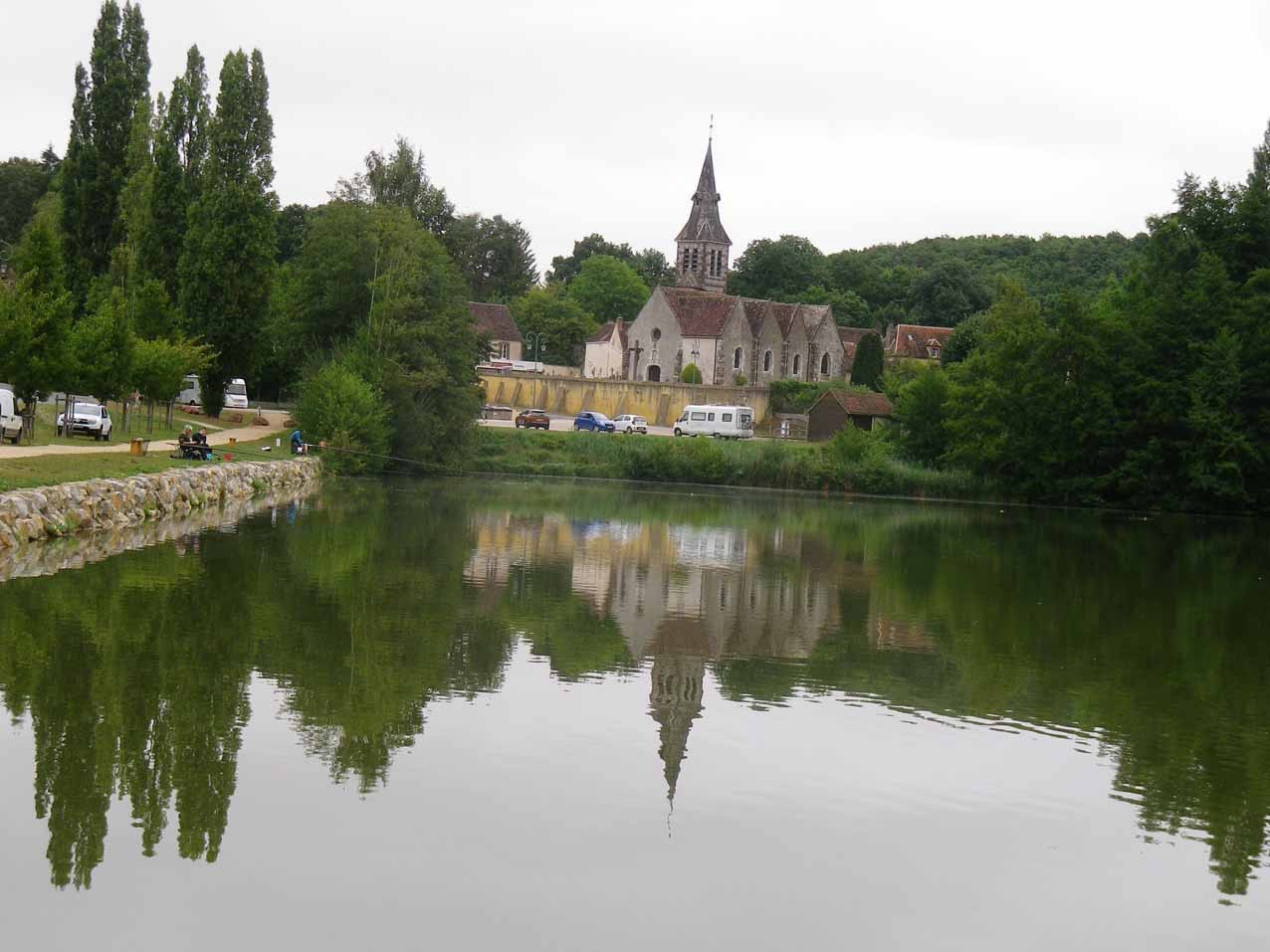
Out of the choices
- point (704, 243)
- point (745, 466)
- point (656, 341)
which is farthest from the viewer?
point (704, 243)

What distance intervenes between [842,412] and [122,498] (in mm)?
49376

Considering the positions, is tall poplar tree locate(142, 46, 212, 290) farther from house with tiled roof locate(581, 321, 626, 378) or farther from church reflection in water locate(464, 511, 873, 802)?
house with tiled roof locate(581, 321, 626, 378)

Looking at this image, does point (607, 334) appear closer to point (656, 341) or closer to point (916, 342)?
point (656, 341)

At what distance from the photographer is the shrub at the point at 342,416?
5066 centimetres

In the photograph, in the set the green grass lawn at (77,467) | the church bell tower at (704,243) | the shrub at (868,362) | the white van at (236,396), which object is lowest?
Result: the green grass lawn at (77,467)

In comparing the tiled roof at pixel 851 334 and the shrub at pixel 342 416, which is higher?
the tiled roof at pixel 851 334

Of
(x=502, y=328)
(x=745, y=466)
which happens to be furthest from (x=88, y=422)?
(x=502, y=328)

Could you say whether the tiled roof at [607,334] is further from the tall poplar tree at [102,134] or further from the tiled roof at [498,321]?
the tall poplar tree at [102,134]

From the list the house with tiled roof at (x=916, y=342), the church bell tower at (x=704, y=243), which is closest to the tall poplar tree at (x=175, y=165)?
the house with tiled roof at (x=916, y=342)

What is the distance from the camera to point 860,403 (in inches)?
2867

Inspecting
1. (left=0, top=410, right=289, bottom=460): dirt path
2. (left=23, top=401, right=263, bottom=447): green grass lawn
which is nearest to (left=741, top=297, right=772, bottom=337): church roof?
(left=0, top=410, right=289, bottom=460): dirt path

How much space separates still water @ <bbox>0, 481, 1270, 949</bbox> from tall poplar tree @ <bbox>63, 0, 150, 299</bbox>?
106ft

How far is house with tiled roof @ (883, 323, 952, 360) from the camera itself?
102062mm

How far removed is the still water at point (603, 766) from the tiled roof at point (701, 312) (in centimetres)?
7309
